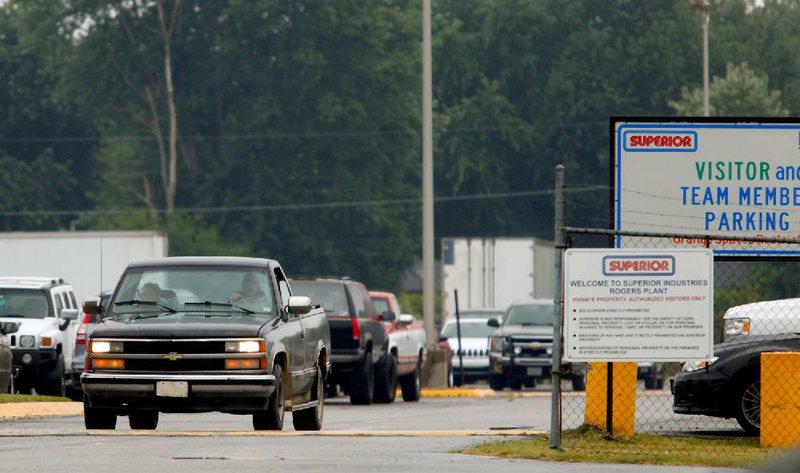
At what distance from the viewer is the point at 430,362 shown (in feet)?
120

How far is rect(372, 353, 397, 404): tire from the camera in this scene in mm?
28609

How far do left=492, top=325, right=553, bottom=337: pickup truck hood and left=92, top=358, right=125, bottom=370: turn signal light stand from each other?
1908 cm

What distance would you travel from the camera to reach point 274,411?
18094mm

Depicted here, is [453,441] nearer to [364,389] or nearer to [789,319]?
[789,319]

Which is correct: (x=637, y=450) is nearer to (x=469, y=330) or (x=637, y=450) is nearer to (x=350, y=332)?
(x=350, y=332)

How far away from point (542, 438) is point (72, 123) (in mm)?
71782

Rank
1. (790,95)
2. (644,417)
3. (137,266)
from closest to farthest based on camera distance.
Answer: (137,266) < (644,417) < (790,95)

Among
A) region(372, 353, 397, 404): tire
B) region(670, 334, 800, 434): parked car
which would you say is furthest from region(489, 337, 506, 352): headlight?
region(670, 334, 800, 434): parked car

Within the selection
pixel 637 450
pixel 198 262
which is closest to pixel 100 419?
pixel 198 262

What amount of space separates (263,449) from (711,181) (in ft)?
18.5

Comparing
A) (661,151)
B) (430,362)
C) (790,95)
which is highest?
(790,95)

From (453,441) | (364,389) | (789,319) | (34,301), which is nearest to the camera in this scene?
(453,441)

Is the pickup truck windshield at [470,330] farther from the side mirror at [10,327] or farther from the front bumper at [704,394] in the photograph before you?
the front bumper at [704,394]

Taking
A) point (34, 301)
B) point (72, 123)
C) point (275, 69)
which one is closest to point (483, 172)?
point (275, 69)
